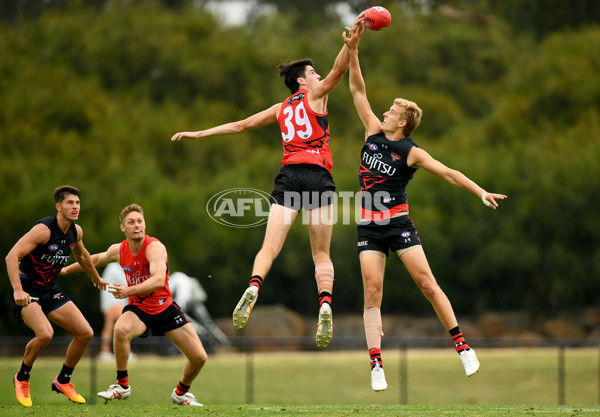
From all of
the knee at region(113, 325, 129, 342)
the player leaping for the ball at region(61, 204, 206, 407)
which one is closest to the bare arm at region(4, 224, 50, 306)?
the player leaping for the ball at region(61, 204, 206, 407)

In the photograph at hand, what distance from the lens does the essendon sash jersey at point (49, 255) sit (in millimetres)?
8141

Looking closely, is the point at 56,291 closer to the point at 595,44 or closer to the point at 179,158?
the point at 179,158

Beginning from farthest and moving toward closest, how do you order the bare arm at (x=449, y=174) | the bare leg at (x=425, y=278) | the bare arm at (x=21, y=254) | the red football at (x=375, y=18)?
the bare arm at (x=21, y=254)
the red football at (x=375, y=18)
the bare leg at (x=425, y=278)
the bare arm at (x=449, y=174)

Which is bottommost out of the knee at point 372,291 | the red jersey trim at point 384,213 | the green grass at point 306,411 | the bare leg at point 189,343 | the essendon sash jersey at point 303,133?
the green grass at point 306,411

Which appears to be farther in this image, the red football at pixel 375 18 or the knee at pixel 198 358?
the knee at pixel 198 358

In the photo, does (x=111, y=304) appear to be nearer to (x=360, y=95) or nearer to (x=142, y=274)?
(x=142, y=274)

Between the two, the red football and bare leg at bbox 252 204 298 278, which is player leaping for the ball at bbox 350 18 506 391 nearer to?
the red football

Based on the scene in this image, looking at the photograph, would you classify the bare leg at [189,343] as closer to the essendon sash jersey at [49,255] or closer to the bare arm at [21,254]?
the essendon sash jersey at [49,255]

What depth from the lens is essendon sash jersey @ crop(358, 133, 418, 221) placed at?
25.0ft

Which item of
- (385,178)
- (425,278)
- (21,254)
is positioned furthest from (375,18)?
(21,254)

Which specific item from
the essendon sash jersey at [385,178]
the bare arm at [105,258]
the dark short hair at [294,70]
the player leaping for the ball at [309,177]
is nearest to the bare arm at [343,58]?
the player leaping for the ball at [309,177]

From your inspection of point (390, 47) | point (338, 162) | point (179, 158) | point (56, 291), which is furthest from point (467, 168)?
point (56, 291)

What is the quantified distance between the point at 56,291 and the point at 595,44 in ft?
71.6

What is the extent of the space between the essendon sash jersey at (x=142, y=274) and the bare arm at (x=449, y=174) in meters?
2.70
